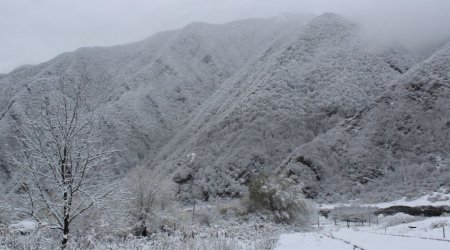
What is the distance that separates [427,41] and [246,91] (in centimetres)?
3984

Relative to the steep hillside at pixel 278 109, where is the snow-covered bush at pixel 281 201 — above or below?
below

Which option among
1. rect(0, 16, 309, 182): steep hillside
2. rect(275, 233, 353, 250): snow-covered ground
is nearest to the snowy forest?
rect(275, 233, 353, 250): snow-covered ground

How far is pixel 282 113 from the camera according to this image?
7238 centimetres

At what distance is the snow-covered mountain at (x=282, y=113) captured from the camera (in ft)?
191

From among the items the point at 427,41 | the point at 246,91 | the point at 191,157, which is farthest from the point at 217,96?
the point at 427,41

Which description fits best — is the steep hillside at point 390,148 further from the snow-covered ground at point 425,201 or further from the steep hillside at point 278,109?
the steep hillside at point 278,109

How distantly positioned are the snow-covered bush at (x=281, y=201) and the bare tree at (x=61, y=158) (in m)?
25.6

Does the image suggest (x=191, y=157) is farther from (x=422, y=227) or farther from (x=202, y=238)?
(x=202, y=238)

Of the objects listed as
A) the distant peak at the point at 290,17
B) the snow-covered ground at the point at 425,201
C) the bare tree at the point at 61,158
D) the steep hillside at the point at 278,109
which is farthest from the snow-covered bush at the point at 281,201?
the distant peak at the point at 290,17

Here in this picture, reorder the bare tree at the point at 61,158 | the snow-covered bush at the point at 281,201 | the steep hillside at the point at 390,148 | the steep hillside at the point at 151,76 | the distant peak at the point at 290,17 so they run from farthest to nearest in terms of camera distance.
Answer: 1. the distant peak at the point at 290,17
2. the steep hillside at the point at 151,76
3. the steep hillside at the point at 390,148
4. the snow-covered bush at the point at 281,201
5. the bare tree at the point at 61,158

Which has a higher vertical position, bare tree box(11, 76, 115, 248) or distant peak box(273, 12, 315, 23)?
distant peak box(273, 12, 315, 23)

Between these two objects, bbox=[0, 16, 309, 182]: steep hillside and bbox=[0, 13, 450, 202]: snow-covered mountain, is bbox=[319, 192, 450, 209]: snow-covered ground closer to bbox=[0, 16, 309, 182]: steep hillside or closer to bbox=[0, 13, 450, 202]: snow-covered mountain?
bbox=[0, 13, 450, 202]: snow-covered mountain

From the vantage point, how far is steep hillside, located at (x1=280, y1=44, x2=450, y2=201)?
51625mm

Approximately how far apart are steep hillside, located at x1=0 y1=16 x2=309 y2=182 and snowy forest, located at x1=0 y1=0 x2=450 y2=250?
496 millimetres
